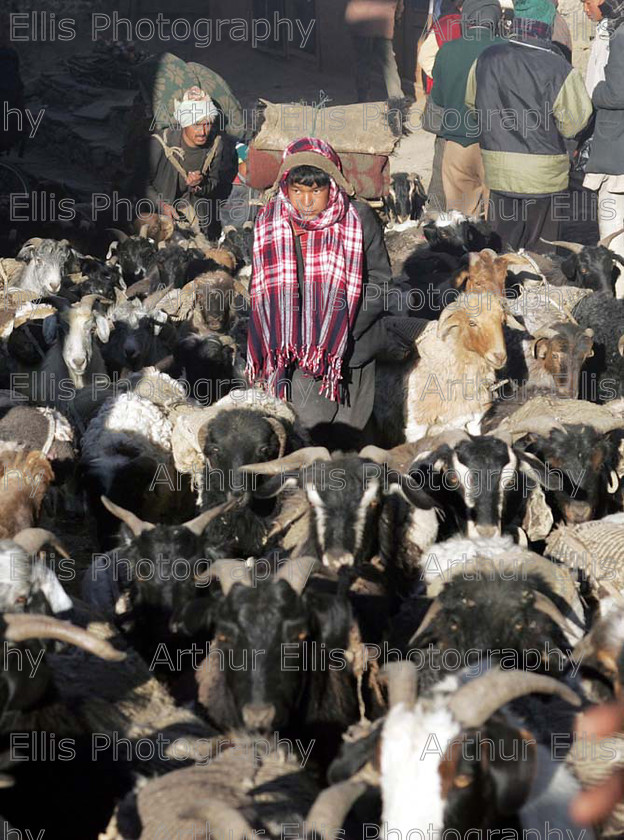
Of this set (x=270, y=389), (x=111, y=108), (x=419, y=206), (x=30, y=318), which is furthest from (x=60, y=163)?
(x=270, y=389)

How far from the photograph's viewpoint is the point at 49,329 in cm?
749

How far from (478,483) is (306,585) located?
1.33 m

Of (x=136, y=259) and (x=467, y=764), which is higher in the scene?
(x=136, y=259)

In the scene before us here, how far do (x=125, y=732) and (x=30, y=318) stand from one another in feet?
14.3

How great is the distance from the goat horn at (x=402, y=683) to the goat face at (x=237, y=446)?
2.45 m

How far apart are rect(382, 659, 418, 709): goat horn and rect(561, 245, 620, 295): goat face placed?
22.0 ft

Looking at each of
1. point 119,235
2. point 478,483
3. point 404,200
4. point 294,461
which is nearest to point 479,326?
point 478,483

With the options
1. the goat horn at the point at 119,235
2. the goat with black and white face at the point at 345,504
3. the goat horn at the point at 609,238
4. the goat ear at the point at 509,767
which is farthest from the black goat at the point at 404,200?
the goat ear at the point at 509,767

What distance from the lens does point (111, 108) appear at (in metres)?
16.8

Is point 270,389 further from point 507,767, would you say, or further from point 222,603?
point 507,767

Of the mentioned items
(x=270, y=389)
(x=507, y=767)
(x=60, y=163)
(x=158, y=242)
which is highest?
(x=60, y=163)

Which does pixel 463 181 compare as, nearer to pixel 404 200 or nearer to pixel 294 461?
pixel 404 200

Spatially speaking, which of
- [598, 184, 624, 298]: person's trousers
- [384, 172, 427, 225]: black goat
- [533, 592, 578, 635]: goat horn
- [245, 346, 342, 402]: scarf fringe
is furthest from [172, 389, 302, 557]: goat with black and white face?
[384, 172, 427, 225]: black goat

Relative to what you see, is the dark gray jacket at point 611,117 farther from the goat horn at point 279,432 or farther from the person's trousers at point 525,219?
the goat horn at point 279,432
